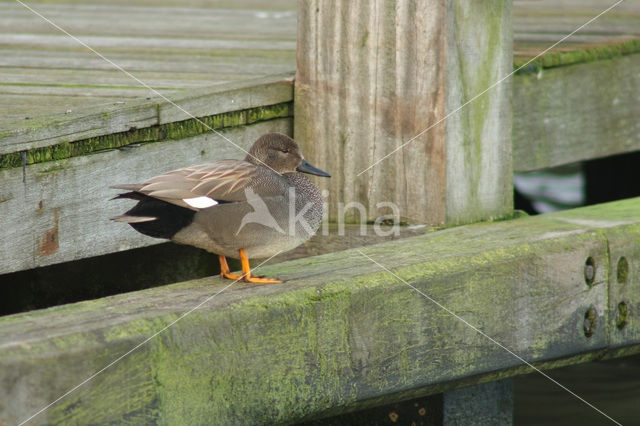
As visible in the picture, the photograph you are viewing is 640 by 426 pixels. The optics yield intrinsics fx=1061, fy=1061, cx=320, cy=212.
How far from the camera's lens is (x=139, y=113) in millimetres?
3650

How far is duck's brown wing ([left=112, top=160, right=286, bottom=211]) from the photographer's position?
2.94 metres

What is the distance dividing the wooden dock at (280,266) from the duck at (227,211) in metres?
0.12

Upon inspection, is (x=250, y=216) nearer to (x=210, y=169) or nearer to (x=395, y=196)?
(x=210, y=169)

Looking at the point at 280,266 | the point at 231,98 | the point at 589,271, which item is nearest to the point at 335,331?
the point at 280,266

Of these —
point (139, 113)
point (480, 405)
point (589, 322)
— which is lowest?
point (480, 405)

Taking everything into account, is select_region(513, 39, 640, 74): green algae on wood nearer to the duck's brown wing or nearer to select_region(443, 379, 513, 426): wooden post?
select_region(443, 379, 513, 426): wooden post

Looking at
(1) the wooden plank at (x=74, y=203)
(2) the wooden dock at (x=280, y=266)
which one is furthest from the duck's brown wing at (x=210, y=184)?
(1) the wooden plank at (x=74, y=203)

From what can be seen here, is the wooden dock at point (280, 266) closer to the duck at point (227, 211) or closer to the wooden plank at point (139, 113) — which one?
the wooden plank at point (139, 113)

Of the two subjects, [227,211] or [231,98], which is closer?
[227,211]

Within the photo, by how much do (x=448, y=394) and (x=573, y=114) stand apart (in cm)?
158

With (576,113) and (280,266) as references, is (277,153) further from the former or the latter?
(576,113)

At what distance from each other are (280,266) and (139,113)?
0.77 m

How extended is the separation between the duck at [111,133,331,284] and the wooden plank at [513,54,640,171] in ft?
5.05

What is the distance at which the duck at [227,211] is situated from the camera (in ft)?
9.76
